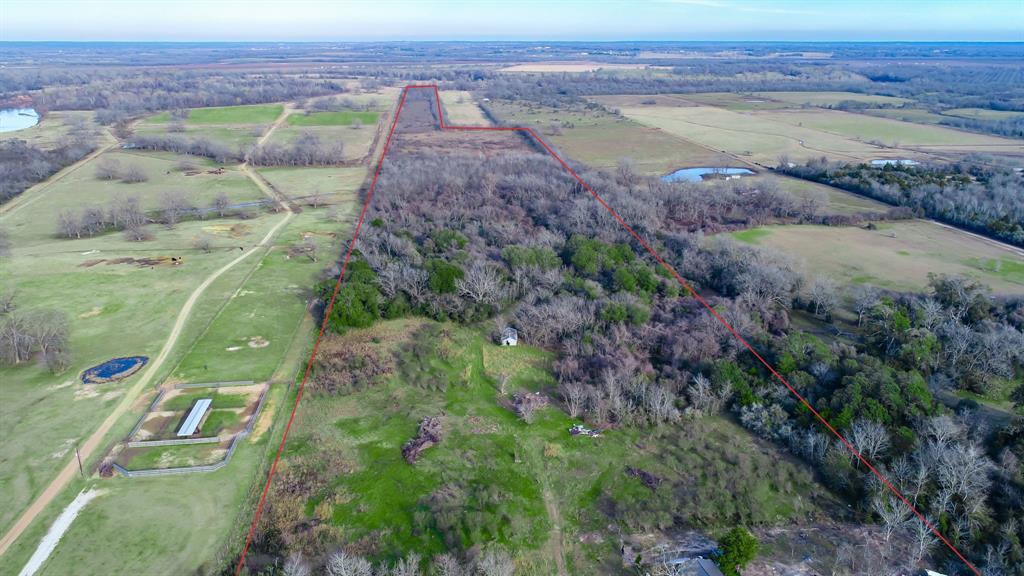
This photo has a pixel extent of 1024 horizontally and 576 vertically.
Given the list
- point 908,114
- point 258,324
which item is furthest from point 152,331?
point 908,114

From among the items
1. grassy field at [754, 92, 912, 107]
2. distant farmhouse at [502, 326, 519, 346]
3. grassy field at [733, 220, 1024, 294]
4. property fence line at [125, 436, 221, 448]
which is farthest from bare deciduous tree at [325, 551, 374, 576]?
grassy field at [754, 92, 912, 107]

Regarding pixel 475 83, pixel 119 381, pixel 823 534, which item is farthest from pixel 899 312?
pixel 475 83

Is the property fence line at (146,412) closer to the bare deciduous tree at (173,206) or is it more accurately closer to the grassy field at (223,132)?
the bare deciduous tree at (173,206)

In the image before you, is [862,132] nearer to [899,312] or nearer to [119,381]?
[899,312]

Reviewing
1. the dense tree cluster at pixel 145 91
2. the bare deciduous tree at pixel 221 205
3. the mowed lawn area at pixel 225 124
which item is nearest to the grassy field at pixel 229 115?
the mowed lawn area at pixel 225 124

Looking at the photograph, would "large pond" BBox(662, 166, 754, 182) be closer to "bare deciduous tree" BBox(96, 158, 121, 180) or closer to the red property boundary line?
the red property boundary line

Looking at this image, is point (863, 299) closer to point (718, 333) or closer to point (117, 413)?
point (718, 333)
